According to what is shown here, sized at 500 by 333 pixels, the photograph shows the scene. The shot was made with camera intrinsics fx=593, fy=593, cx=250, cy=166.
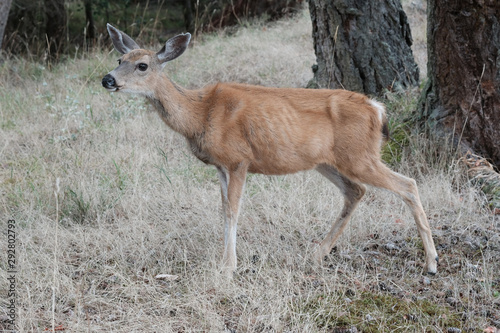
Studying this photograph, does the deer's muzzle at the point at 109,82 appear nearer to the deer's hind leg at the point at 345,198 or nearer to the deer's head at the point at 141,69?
the deer's head at the point at 141,69

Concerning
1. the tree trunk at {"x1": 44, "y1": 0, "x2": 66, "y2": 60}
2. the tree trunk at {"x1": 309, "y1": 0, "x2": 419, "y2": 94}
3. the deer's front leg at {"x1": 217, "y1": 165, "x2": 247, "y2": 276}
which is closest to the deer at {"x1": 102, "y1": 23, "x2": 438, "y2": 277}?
the deer's front leg at {"x1": 217, "y1": 165, "x2": 247, "y2": 276}

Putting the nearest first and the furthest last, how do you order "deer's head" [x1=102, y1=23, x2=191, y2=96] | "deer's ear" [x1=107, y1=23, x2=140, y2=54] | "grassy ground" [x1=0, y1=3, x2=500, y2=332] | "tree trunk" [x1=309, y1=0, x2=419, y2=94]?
A: "grassy ground" [x1=0, y1=3, x2=500, y2=332] → "deer's head" [x1=102, y1=23, x2=191, y2=96] → "deer's ear" [x1=107, y1=23, x2=140, y2=54] → "tree trunk" [x1=309, y1=0, x2=419, y2=94]

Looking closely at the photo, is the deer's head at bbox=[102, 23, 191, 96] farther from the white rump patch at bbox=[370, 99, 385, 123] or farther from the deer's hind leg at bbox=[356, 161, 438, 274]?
the deer's hind leg at bbox=[356, 161, 438, 274]

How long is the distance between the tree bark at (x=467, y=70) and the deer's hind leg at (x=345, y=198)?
4.58ft

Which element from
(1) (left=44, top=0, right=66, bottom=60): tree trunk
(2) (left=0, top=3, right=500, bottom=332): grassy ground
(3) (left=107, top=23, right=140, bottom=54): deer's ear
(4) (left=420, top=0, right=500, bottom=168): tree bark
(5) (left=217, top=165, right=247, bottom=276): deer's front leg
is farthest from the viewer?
(1) (left=44, top=0, right=66, bottom=60): tree trunk

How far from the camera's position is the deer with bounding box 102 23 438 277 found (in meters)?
4.43

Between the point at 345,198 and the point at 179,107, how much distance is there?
1.54m

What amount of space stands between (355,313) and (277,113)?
1593mm

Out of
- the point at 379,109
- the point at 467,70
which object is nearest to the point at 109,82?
the point at 379,109

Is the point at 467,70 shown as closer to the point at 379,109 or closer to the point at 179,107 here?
the point at 379,109

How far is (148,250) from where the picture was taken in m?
4.70

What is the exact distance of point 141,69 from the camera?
4.62 meters

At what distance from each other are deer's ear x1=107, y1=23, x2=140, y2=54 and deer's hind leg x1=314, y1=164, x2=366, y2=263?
190 cm

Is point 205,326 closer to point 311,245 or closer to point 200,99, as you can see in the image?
point 311,245
